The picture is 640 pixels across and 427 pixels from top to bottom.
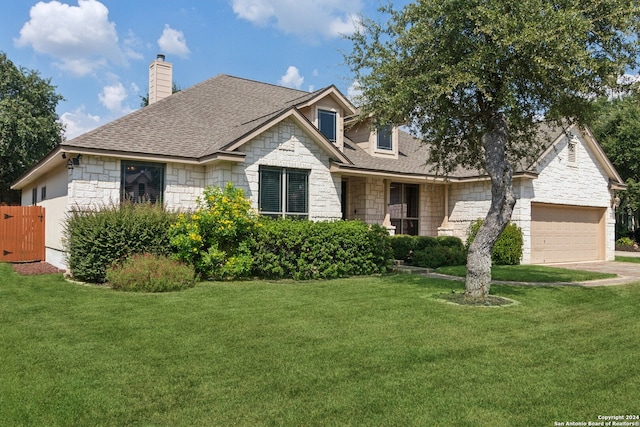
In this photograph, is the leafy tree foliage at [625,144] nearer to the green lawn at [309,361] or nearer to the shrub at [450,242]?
the shrub at [450,242]

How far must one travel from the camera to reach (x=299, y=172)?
15859mm

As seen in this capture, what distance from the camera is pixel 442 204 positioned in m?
21.0

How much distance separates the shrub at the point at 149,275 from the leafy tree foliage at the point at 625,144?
96.8 feet

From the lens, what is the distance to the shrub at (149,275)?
10547 mm

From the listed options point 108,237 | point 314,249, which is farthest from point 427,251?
point 108,237

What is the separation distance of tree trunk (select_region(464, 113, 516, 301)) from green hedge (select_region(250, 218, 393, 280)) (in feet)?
14.7

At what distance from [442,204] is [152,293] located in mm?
14234

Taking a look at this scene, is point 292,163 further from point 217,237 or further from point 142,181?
point 142,181

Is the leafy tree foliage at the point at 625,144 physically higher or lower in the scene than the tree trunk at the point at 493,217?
higher

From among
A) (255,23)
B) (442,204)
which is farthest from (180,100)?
(442,204)

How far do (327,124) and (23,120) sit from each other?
2084cm

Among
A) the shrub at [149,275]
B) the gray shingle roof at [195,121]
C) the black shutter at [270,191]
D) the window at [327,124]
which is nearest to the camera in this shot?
the shrub at [149,275]

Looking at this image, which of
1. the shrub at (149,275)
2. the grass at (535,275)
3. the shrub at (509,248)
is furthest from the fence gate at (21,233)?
the shrub at (509,248)

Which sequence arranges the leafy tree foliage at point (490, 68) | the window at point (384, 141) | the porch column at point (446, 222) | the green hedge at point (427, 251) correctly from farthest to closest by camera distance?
the porch column at point (446, 222)
the window at point (384, 141)
the green hedge at point (427, 251)
the leafy tree foliage at point (490, 68)
